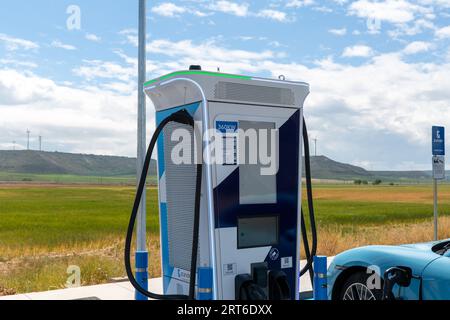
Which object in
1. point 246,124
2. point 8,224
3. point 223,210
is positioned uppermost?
point 246,124

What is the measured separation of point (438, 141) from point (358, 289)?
6.71 metres

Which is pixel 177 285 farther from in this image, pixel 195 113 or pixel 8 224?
pixel 8 224

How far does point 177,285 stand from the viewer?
4.81 m

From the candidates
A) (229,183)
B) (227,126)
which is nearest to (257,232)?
(229,183)

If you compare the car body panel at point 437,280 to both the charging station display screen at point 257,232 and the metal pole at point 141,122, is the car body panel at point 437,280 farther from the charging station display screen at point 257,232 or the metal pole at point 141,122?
the metal pole at point 141,122

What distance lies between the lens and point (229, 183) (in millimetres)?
4348

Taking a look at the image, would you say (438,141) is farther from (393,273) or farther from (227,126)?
(227,126)

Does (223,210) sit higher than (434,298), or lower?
higher

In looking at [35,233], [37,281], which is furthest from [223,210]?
[35,233]

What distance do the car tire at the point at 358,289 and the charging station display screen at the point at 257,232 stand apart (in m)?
1.09

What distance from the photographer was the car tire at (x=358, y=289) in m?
5.07

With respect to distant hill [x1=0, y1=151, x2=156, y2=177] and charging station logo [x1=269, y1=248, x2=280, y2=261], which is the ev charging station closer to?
charging station logo [x1=269, y1=248, x2=280, y2=261]
